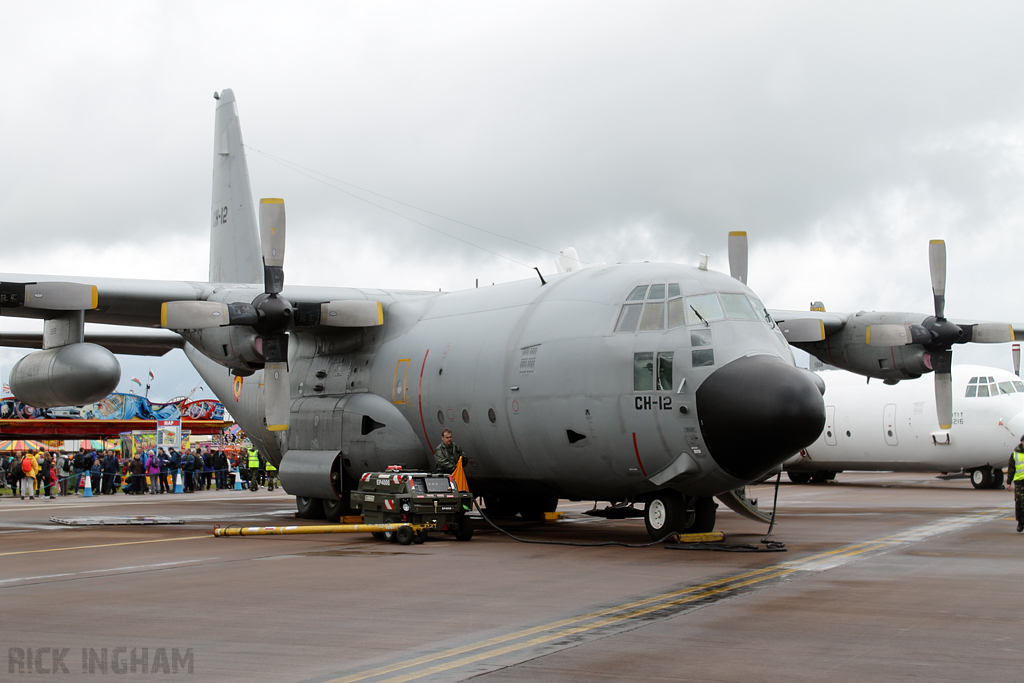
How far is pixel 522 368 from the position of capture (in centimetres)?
1405

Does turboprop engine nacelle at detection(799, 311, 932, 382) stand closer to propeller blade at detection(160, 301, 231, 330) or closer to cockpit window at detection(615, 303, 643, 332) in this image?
cockpit window at detection(615, 303, 643, 332)

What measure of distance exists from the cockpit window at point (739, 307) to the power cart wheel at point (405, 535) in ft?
16.9

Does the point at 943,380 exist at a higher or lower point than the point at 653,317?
lower

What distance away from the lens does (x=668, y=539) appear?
13.0 metres

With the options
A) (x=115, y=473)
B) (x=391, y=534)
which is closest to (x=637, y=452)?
(x=391, y=534)

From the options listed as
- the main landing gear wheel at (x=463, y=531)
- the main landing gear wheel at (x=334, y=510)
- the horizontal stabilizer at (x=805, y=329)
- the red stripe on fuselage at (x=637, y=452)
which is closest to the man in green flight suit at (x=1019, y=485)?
the horizontal stabilizer at (x=805, y=329)

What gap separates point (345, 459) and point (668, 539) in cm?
647

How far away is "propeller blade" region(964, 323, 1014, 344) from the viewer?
19.1 meters

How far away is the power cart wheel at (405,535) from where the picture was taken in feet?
44.1

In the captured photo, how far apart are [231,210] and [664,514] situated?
1364cm

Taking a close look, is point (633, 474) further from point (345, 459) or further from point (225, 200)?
point (225, 200)

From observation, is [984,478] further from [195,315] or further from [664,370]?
[195,315]

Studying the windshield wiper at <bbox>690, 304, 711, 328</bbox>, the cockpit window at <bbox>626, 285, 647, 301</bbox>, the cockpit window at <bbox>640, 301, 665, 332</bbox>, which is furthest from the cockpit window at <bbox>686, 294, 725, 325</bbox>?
the cockpit window at <bbox>626, 285, 647, 301</bbox>

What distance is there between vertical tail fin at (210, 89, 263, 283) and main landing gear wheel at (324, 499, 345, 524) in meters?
6.22
